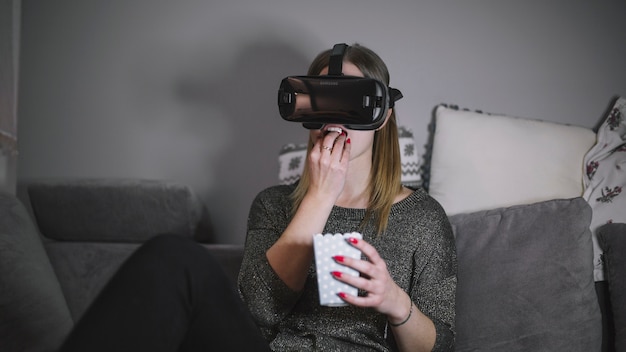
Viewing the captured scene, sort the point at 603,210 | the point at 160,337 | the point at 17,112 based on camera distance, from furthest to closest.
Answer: the point at 17,112 → the point at 603,210 → the point at 160,337

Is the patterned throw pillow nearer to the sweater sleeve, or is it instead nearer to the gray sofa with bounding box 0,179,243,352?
the gray sofa with bounding box 0,179,243,352

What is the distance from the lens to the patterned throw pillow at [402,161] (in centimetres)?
164

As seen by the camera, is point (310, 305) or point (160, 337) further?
point (310, 305)

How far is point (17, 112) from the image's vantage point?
6.83 feet

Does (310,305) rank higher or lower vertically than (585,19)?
lower

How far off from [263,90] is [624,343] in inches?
46.2

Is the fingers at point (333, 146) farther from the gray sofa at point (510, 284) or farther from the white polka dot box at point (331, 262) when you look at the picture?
the gray sofa at point (510, 284)

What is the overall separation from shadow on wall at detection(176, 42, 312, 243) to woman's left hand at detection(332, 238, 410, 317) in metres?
0.93

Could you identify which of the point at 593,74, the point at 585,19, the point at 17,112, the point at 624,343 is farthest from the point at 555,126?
the point at 17,112

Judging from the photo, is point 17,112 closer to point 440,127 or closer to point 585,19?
point 440,127

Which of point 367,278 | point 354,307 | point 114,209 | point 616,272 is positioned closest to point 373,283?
point 367,278

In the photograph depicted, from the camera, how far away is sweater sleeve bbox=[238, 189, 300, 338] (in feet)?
3.79

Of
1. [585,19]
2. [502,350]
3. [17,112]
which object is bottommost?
[502,350]

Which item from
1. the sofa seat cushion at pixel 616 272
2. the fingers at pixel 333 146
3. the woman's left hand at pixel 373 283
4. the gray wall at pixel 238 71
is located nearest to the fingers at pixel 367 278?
the woman's left hand at pixel 373 283
